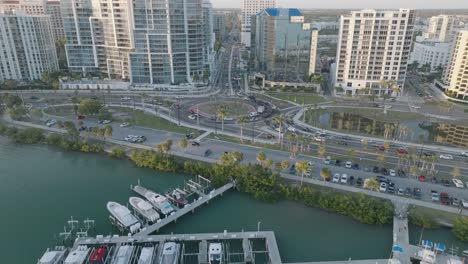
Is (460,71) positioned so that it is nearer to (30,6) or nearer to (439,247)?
(439,247)

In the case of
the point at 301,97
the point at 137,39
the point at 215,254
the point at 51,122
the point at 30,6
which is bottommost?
the point at 215,254

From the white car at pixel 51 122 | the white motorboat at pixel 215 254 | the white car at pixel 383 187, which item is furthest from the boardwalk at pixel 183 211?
the white car at pixel 51 122

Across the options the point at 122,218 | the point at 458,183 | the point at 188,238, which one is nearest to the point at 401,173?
the point at 458,183

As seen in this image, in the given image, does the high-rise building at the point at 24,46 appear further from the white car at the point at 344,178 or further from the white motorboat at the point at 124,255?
the white car at the point at 344,178

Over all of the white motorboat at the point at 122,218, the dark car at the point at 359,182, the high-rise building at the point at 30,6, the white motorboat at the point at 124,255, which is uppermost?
the high-rise building at the point at 30,6

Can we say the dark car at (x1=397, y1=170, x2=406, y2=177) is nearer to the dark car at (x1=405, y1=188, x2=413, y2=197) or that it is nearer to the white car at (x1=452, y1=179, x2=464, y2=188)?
the dark car at (x1=405, y1=188, x2=413, y2=197)

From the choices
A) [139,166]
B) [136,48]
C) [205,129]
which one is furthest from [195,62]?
[139,166]
